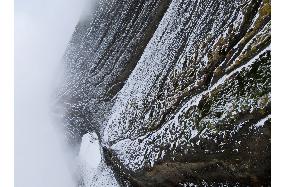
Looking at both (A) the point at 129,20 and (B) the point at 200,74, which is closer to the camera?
(B) the point at 200,74

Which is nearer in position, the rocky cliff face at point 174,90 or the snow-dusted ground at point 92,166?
the rocky cliff face at point 174,90

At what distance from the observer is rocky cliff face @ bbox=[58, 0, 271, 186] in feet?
2.39

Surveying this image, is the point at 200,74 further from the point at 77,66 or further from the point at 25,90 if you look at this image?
the point at 25,90

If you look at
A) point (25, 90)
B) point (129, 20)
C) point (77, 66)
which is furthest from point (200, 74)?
point (25, 90)

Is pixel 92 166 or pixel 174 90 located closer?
pixel 174 90

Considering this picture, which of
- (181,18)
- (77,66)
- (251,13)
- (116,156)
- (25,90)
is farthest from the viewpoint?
(25,90)

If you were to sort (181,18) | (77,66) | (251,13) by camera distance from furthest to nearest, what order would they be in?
(77,66) → (181,18) → (251,13)

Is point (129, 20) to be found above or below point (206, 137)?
above

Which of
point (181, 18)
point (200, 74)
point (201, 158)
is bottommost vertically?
point (201, 158)

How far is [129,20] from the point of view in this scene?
1042mm

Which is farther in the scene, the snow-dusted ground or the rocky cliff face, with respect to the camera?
the snow-dusted ground

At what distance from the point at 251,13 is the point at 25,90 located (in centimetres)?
75

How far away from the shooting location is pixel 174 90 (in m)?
0.88

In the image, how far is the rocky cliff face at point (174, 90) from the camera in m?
0.73
